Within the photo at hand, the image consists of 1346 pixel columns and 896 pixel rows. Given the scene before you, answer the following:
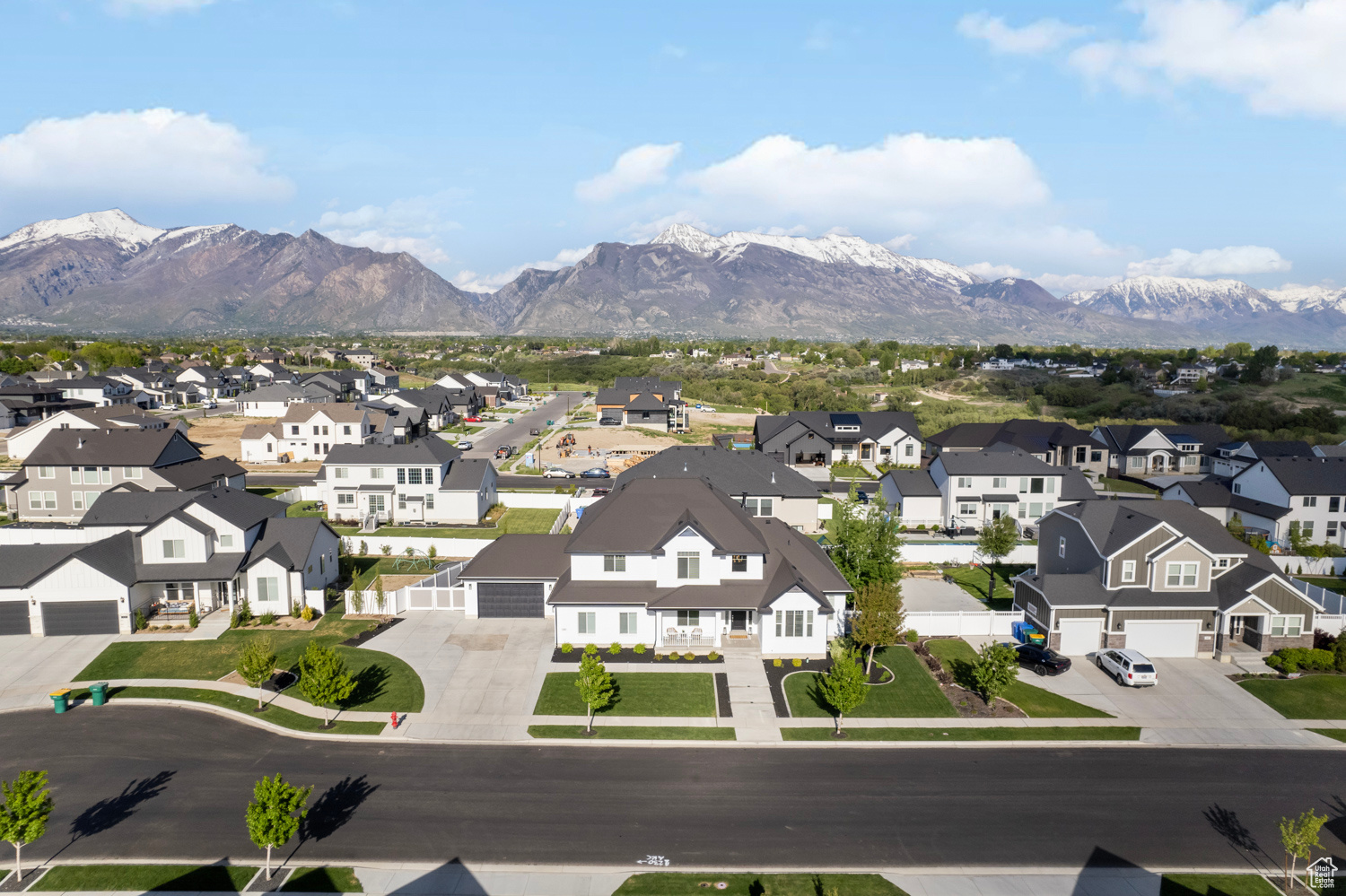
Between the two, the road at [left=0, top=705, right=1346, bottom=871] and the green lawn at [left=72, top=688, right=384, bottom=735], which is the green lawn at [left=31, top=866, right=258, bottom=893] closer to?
the road at [left=0, top=705, right=1346, bottom=871]

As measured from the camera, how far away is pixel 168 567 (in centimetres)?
3744

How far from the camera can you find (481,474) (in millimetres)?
58938

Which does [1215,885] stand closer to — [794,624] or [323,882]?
[794,624]

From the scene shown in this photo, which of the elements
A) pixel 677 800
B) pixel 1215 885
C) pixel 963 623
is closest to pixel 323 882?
pixel 677 800

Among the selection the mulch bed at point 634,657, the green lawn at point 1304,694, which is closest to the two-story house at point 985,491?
the green lawn at point 1304,694

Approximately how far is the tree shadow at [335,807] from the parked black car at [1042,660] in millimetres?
27451

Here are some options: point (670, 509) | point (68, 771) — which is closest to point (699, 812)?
point (670, 509)

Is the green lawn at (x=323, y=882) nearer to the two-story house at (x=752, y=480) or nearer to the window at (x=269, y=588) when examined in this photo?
the window at (x=269, y=588)

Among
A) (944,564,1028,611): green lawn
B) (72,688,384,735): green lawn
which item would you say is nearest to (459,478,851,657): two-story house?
(72,688,384,735): green lawn

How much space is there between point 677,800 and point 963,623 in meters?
20.0

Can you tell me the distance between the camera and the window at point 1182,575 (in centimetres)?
3434

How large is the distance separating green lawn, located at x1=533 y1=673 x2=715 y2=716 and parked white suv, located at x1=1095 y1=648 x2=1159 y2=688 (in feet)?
58.2

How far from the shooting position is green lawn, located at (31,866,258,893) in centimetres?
1883

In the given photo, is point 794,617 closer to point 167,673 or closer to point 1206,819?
point 1206,819
